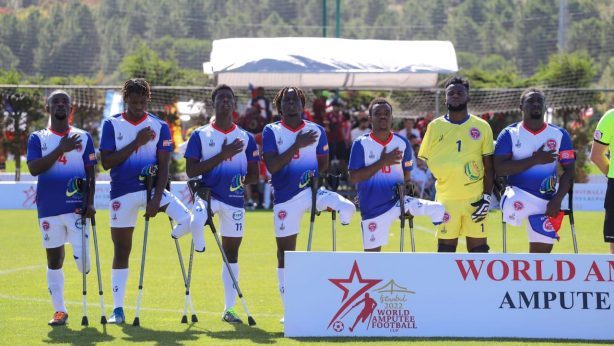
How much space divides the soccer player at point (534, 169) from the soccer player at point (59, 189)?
4171 millimetres

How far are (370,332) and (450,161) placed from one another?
2.23 meters

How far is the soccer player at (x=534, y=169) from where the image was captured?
11445mm

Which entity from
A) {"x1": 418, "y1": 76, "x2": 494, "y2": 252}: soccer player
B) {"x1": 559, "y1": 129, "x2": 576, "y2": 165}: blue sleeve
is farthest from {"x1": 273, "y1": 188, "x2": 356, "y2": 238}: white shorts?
{"x1": 559, "y1": 129, "x2": 576, "y2": 165}: blue sleeve

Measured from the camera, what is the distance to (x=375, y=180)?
453 inches

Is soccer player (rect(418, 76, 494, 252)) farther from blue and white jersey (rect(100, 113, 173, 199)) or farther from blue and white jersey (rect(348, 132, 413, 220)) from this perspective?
blue and white jersey (rect(100, 113, 173, 199))

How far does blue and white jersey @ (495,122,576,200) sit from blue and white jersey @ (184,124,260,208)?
8.68 ft

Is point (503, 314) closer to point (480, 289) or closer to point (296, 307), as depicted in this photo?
point (480, 289)

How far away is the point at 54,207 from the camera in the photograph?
11312 millimetres

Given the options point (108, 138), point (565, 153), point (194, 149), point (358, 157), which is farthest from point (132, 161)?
point (565, 153)

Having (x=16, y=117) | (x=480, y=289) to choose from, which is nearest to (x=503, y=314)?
(x=480, y=289)

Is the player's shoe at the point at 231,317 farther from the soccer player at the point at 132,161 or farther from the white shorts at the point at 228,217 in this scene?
the soccer player at the point at 132,161

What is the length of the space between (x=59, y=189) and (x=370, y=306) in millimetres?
3338

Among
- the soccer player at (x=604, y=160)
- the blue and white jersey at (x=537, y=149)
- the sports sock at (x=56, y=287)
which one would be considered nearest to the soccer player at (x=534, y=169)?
the blue and white jersey at (x=537, y=149)

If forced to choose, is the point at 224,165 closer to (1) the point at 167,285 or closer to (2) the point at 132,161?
(2) the point at 132,161
